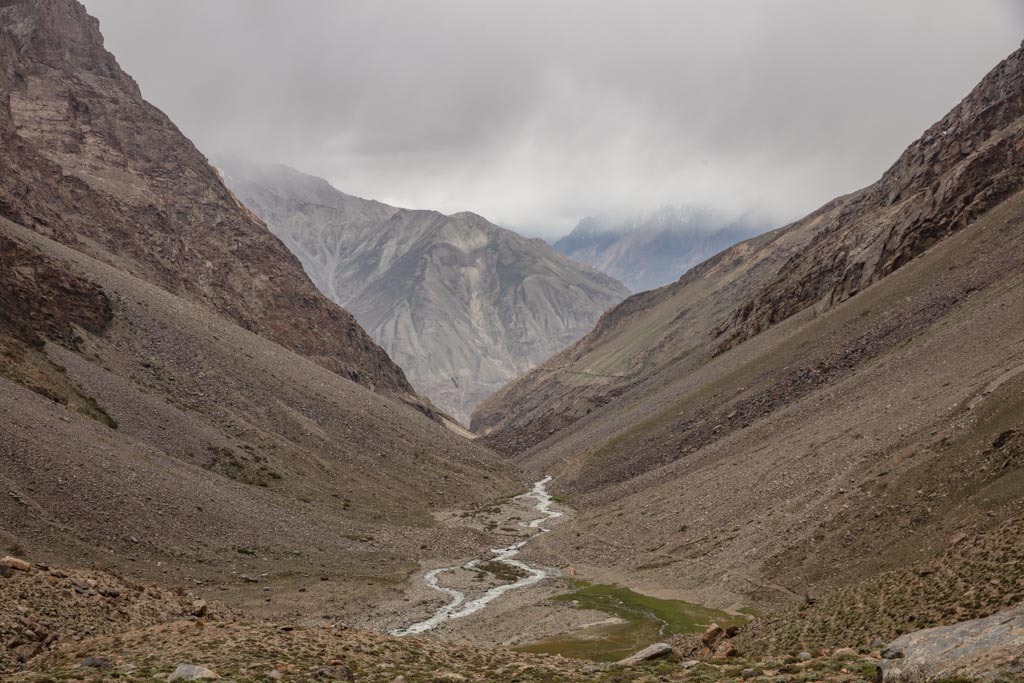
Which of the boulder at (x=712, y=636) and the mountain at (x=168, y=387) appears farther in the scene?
the mountain at (x=168, y=387)

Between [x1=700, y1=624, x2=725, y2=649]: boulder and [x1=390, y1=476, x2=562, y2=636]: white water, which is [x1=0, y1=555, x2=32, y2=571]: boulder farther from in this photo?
[x1=700, y1=624, x2=725, y2=649]: boulder

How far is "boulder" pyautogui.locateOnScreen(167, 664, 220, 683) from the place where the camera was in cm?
1775

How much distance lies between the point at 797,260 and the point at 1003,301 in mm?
74954

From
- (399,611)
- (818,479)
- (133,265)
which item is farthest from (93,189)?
(818,479)

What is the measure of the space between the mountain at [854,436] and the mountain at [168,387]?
19.9 m

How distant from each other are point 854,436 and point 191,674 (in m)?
50.5

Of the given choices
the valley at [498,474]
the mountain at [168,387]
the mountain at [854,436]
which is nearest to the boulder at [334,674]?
the valley at [498,474]

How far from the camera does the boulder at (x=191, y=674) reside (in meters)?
17.8

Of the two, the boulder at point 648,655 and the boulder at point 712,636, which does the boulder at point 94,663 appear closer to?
the boulder at point 648,655

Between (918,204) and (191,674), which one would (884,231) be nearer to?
(918,204)

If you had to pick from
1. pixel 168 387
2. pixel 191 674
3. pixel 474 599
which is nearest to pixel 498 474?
pixel 168 387

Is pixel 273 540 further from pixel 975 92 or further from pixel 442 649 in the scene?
pixel 975 92

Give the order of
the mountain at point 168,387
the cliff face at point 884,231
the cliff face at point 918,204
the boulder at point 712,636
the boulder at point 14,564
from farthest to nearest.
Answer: the cliff face at point 884,231 → the cliff face at point 918,204 → the mountain at point 168,387 → the boulder at point 14,564 → the boulder at point 712,636

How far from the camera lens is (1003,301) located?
66.4 meters
